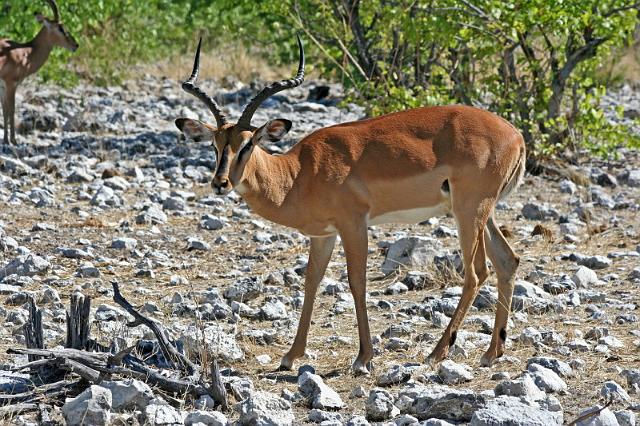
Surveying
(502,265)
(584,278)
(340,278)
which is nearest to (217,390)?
(502,265)

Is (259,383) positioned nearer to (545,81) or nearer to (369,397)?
(369,397)

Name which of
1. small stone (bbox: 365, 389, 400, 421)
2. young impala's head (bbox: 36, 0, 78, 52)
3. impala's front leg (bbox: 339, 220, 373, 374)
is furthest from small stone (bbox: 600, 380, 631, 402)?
young impala's head (bbox: 36, 0, 78, 52)

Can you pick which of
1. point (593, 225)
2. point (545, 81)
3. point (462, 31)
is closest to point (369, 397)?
point (593, 225)

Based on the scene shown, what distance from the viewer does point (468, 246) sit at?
7855 millimetres

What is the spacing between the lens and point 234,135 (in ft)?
25.3

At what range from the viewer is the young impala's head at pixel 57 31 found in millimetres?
19531

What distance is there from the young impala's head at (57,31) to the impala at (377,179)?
1207cm

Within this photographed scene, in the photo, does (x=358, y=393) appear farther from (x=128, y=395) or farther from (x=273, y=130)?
(x=273, y=130)

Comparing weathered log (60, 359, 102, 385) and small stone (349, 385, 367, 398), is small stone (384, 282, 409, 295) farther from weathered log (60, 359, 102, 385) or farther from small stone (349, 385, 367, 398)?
weathered log (60, 359, 102, 385)

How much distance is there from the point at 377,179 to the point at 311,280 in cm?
85

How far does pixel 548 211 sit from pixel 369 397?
6338mm

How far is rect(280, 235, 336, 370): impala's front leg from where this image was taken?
770 centimetres

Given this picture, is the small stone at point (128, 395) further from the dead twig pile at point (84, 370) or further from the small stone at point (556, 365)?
the small stone at point (556, 365)

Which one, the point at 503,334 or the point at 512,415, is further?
the point at 503,334
